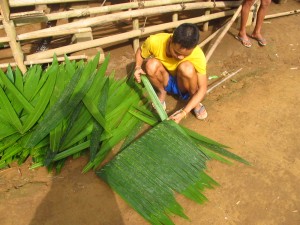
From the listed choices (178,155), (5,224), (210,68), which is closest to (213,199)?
(178,155)

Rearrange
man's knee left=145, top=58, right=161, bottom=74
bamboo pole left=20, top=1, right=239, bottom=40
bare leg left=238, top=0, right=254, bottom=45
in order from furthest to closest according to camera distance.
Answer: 1. bare leg left=238, top=0, right=254, bottom=45
2. bamboo pole left=20, top=1, right=239, bottom=40
3. man's knee left=145, top=58, right=161, bottom=74

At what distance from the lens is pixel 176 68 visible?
263 centimetres

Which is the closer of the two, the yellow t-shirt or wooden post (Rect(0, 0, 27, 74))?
the yellow t-shirt

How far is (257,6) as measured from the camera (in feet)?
13.6

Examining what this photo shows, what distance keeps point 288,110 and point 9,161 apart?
2552 mm

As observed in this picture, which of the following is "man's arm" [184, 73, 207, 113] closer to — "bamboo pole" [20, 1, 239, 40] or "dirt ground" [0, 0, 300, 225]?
"dirt ground" [0, 0, 300, 225]

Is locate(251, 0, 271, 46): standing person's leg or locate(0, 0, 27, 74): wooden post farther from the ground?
locate(0, 0, 27, 74): wooden post

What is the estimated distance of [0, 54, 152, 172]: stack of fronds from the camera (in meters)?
2.24

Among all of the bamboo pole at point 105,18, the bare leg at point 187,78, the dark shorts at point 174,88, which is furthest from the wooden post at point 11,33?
the bare leg at point 187,78

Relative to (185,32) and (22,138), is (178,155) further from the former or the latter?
(22,138)

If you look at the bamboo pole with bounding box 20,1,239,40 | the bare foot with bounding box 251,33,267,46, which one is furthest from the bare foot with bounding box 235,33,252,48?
the bamboo pole with bounding box 20,1,239,40

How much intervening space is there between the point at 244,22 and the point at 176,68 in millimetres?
1710

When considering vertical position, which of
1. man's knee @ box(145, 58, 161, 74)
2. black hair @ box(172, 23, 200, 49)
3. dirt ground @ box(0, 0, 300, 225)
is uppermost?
black hair @ box(172, 23, 200, 49)

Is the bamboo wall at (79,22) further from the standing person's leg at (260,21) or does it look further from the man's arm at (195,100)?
the man's arm at (195,100)
